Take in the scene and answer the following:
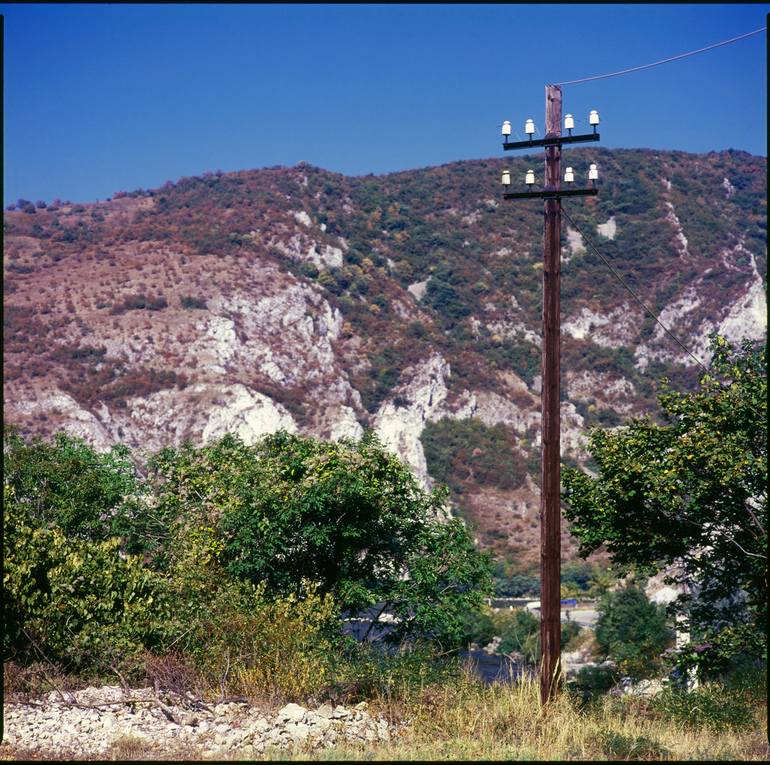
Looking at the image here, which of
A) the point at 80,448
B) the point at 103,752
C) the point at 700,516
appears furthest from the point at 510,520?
the point at 103,752

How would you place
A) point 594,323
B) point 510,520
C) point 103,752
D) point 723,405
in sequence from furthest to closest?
1. point 594,323
2. point 510,520
3. point 723,405
4. point 103,752

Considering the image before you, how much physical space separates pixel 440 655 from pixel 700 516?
4.91 m

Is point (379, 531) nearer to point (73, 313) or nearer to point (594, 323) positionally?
point (73, 313)

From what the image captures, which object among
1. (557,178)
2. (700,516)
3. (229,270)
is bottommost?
(700,516)

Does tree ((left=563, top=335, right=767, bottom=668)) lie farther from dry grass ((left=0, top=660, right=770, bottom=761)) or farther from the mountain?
the mountain

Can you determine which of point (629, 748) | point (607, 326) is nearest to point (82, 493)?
point (629, 748)

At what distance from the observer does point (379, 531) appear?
18750 millimetres

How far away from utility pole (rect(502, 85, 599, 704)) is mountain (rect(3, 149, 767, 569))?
201ft

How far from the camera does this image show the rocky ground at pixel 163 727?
400 inches

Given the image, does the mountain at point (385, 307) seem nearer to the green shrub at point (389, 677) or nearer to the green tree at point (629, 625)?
the green tree at point (629, 625)

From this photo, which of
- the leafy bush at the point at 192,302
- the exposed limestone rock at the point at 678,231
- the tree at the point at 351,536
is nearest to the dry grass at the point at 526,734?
the tree at the point at 351,536

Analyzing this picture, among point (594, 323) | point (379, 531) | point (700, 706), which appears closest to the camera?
point (700, 706)

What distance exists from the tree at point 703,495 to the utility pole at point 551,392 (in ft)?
10.4

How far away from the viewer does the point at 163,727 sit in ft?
36.3
